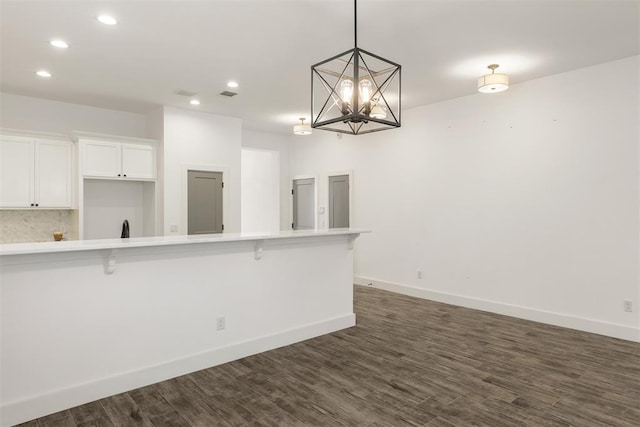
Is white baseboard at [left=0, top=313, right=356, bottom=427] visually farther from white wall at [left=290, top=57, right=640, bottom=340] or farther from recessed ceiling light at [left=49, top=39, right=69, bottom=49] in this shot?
recessed ceiling light at [left=49, top=39, right=69, bottom=49]

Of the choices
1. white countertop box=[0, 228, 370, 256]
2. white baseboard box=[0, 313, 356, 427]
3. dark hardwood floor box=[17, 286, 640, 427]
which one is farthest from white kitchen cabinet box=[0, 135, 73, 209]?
dark hardwood floor box=[17, 286, 640, 427]

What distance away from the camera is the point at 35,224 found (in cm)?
527

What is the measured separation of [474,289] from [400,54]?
3.31 meters

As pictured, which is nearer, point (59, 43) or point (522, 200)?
point (59, 43)

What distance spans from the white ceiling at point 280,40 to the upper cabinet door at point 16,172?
0.75m

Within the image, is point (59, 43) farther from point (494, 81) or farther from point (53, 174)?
point (494, 81)

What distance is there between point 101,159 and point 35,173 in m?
0.78

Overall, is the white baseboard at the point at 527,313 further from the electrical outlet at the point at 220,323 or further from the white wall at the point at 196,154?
the electrical outlet at the point at 220,323

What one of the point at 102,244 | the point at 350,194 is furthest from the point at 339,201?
the point at 102,244

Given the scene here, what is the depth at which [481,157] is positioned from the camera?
204 inches

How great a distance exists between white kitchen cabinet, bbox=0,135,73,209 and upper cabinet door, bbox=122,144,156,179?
676mm

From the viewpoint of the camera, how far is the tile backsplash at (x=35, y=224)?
5062 millimetres

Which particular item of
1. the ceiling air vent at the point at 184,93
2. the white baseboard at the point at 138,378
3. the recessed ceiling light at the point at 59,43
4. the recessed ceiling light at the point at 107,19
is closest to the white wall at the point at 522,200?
the white baseboard at the point at 138,378

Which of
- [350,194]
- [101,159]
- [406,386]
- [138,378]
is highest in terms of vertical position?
[101,159]
